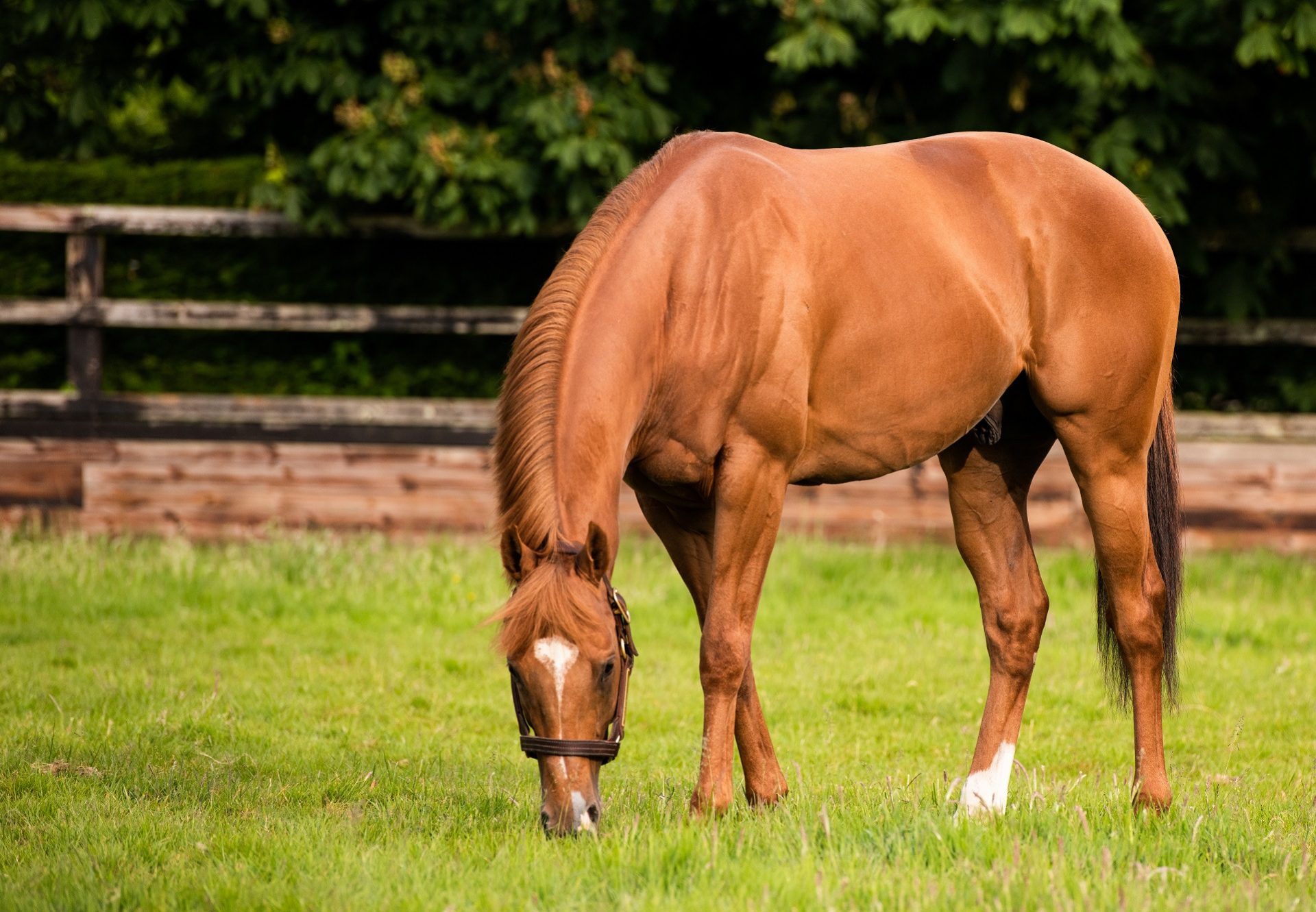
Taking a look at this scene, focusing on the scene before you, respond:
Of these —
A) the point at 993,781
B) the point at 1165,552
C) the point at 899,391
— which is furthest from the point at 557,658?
the point at 1165,552

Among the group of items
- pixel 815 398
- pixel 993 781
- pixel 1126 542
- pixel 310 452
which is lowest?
pixel 310 452

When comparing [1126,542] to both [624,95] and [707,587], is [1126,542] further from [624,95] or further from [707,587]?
[624,95]

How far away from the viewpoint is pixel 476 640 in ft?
24.4

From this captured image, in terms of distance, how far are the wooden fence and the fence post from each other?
1 cm

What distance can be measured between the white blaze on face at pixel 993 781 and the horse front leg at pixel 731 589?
0.87 meters

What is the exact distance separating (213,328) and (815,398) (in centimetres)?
682

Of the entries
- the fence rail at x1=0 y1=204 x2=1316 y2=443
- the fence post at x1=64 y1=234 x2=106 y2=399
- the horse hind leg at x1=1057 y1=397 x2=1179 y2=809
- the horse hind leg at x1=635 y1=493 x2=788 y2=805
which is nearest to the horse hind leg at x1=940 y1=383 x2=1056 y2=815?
the horse hind leg at x1=1057 y1=397 x2=1179 y2=809

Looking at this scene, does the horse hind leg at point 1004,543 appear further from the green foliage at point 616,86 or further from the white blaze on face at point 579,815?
the green foliage at point 616,86

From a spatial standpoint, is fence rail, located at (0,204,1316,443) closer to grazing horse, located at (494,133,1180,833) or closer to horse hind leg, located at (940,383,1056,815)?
horse hind leg, located at (940,383,1056,815)

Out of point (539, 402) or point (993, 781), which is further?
point (993, 781)

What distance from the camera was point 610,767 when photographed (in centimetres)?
538

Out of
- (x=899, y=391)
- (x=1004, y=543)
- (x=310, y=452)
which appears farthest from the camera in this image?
(x=310, y=452)

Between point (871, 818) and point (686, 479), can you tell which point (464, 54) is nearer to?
point (686, 479)

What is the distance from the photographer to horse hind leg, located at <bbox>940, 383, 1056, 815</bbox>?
4.88 meters
